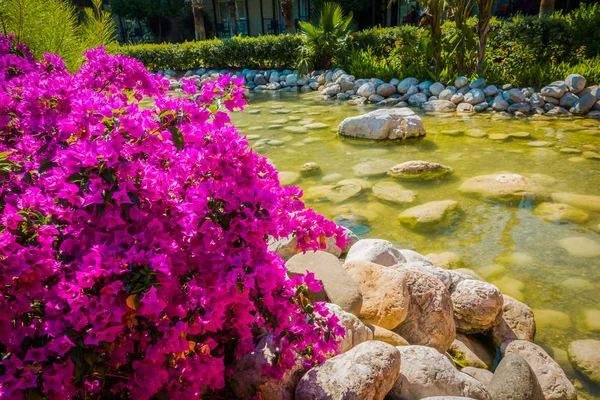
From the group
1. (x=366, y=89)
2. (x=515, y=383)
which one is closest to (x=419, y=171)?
(x=515, y=383)

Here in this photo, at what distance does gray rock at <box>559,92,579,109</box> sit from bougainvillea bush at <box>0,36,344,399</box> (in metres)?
7.74

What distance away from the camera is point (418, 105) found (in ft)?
29.2

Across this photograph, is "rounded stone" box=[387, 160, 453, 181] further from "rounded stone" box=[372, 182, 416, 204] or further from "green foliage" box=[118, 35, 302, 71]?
"green foliage" box=[118, 35, 302, 71]

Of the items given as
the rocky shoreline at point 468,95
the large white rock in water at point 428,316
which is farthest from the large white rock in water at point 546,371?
the rocky shoreline at point 468,95

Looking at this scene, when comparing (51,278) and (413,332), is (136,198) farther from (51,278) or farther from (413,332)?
(413,332)

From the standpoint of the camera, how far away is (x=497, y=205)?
14.5ft

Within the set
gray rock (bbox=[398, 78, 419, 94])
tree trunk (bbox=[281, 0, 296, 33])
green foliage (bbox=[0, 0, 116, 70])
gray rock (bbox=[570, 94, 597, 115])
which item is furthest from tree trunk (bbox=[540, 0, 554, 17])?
green foliage (bbox=[0, 0, 116, 70])

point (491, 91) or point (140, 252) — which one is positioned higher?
point (140, 252)

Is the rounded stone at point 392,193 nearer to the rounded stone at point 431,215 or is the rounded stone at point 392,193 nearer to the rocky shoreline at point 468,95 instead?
the rounded stone at point 431,215

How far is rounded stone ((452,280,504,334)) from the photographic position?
8.61ft

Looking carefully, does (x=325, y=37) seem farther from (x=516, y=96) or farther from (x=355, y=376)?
(x=355, y=376)

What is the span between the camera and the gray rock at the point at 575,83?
7691mm

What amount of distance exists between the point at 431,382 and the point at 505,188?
340cm

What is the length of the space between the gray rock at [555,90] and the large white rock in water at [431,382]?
7345mm
